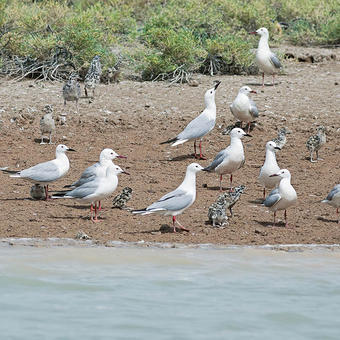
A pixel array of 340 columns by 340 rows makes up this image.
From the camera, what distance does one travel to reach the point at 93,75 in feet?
56.2

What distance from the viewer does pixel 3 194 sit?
12.3 metres

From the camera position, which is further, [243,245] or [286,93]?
[286,93]

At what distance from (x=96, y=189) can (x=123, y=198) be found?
61 centimetres

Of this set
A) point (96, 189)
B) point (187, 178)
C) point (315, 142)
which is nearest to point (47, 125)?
point (96, 189)

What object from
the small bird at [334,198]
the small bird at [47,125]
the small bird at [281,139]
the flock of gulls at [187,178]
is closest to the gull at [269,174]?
the flock of gulls at [187,178]

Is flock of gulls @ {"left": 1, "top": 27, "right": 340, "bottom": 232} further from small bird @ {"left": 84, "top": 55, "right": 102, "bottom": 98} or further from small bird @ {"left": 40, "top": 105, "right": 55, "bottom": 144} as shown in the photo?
small bird @ {"left": 84, "top": 55, "right": 102, "bottom": 98}

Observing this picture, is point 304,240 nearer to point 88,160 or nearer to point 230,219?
point 230,219

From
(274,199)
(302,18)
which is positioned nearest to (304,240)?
(274,199)

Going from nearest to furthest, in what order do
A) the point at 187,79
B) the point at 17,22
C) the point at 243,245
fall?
the point at 243,245 → the point at 187,79 → the point at 17,22

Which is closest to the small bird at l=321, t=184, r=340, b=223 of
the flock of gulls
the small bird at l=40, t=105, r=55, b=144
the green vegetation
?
the flock of gulls

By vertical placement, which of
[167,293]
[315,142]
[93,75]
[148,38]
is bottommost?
[167,293]

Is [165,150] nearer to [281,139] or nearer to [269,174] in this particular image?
[281,139]

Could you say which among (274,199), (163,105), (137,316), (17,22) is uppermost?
(17,22)

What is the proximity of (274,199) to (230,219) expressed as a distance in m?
0.72
